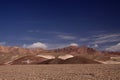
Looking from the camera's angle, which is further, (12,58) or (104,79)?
(12,58)

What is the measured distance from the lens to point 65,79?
28156 mm

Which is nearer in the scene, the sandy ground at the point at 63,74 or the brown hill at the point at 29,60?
the sandy ground at the point at 63,74

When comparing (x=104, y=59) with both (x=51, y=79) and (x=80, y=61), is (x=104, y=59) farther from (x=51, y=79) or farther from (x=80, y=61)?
(x=51, y=79)

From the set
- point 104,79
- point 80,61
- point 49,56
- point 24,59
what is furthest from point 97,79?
point 49,56

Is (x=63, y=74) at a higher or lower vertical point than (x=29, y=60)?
lower

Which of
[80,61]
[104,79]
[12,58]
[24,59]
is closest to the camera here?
[104,79]

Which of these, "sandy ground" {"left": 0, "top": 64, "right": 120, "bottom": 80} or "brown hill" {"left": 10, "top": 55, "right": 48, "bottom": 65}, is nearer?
"sandy ground" {"left": 0, "top": 64, "right": 120, "bottom": 80}

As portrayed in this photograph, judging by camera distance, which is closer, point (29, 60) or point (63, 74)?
point (63, 74)

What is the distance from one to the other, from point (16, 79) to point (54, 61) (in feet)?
239

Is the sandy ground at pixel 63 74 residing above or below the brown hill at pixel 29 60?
below

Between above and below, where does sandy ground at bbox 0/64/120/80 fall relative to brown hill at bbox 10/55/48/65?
below

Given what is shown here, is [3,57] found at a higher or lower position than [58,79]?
higher

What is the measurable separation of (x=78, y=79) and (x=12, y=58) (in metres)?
113

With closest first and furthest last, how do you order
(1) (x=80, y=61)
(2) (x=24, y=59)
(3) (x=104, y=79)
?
(3) (x=104, y=79), (1) (x=80, y=61), (2) (x=24, y=59)
